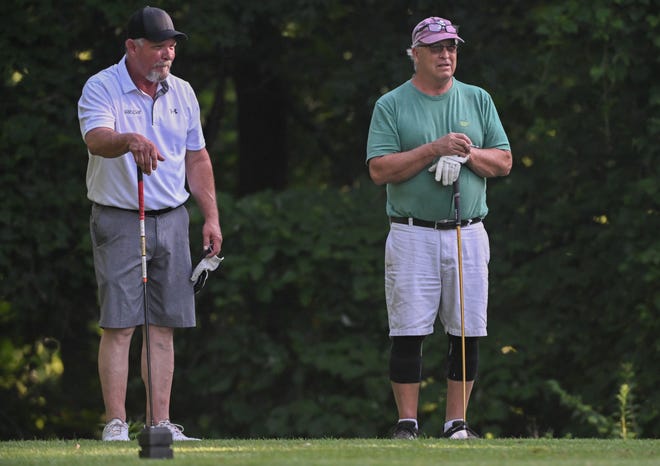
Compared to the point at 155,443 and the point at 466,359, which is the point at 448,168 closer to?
the point at 466,359

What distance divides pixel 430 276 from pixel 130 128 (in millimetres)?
1527

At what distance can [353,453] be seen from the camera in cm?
591

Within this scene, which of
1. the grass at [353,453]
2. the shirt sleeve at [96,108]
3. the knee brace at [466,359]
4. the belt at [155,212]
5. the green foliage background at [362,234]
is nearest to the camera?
the grass at [353,453]

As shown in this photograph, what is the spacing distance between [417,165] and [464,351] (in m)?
0.90

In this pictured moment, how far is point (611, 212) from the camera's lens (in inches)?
426

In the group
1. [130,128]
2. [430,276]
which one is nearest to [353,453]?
[430,276]

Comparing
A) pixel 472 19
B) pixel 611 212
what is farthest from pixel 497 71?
pixel 611 212

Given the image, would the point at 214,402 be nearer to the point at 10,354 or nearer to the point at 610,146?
the point at 10,354

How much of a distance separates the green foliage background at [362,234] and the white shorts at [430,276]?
144 inches

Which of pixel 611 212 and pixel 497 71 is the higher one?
pixel 497 71

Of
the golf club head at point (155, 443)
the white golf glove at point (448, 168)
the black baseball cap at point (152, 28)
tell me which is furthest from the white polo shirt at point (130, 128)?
the golf club head at point (155, 443)

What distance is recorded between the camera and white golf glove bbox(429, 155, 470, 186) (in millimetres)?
6750

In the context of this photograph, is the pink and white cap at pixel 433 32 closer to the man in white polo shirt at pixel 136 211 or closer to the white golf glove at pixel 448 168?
the white golf glove at pixel 448 168

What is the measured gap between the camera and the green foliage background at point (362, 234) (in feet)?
35.2
